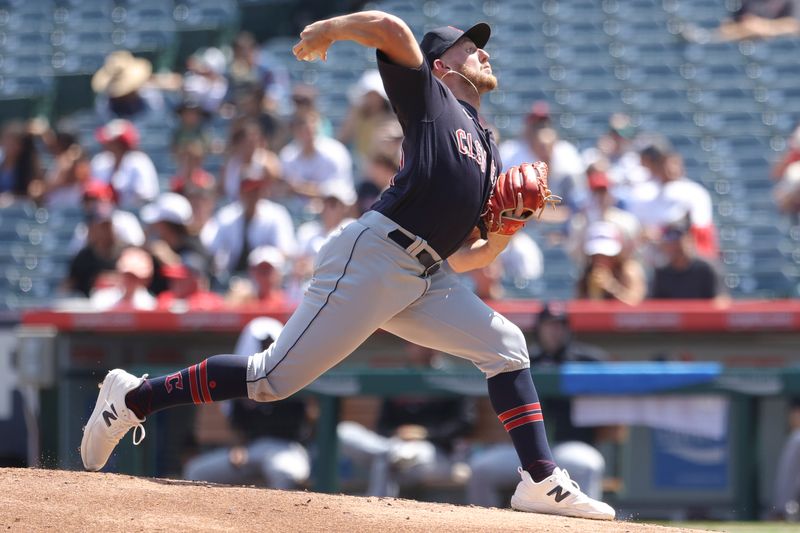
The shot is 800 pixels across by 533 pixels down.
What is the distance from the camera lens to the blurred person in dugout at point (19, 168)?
36.7 feet

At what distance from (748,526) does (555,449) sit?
1.08 metres

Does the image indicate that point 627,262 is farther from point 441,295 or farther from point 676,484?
point 441,295

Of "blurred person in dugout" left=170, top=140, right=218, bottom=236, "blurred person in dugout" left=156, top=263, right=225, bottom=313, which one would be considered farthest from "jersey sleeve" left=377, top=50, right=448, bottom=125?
"blurred person in dugout" left=170, top=140, right=218, bottom=236

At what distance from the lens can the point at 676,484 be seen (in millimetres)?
6910

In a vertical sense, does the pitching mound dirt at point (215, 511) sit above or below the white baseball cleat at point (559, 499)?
above

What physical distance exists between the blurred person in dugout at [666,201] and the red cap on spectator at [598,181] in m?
0.47

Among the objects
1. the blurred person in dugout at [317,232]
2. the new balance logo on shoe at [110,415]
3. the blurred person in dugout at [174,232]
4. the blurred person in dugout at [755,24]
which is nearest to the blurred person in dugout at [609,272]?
the blurred person in dugout at [317,232]

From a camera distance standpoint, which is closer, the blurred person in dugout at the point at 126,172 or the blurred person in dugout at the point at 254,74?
the blurred person in dugout at the point at 126,172

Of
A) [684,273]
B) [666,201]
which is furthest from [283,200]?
[684,273]

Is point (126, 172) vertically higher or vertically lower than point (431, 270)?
lower

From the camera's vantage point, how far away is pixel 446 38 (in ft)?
14.2

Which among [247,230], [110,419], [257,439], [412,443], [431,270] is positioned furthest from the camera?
[247,230]

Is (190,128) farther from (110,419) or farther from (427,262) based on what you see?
(427,262)

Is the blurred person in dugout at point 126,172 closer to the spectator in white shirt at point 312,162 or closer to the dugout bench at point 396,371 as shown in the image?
the spectator in white shirt at point 312,162
